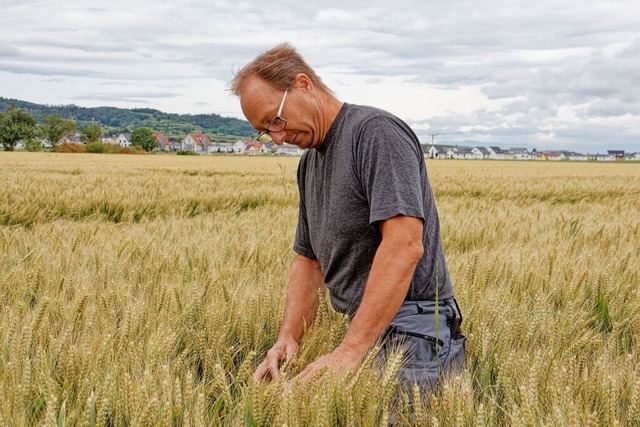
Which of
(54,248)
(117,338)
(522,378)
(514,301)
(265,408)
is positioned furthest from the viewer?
(54,248)

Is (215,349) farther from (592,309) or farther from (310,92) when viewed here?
(592,309)

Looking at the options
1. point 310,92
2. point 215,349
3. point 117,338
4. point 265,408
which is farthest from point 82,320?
point 310,92

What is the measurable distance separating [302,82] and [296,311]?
810mm

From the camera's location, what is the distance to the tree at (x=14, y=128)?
80500mm

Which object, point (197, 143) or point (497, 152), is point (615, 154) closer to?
point (497, 152)

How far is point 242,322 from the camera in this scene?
2.19 metres

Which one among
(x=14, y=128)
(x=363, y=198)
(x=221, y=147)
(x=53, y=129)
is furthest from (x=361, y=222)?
(x=221, y=147)

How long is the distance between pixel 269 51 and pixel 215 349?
3.17 feet

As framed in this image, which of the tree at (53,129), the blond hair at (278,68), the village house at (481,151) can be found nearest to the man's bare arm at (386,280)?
the blond hair at (278,68)

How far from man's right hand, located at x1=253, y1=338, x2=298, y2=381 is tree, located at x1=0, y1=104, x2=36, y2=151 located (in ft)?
285

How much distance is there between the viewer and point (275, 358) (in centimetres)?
197

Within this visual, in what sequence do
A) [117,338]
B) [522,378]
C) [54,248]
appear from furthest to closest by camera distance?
[54,248] → [117,338] → [522,378]

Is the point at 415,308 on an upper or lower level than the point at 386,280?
lower

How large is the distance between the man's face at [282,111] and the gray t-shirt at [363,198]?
109 mm
